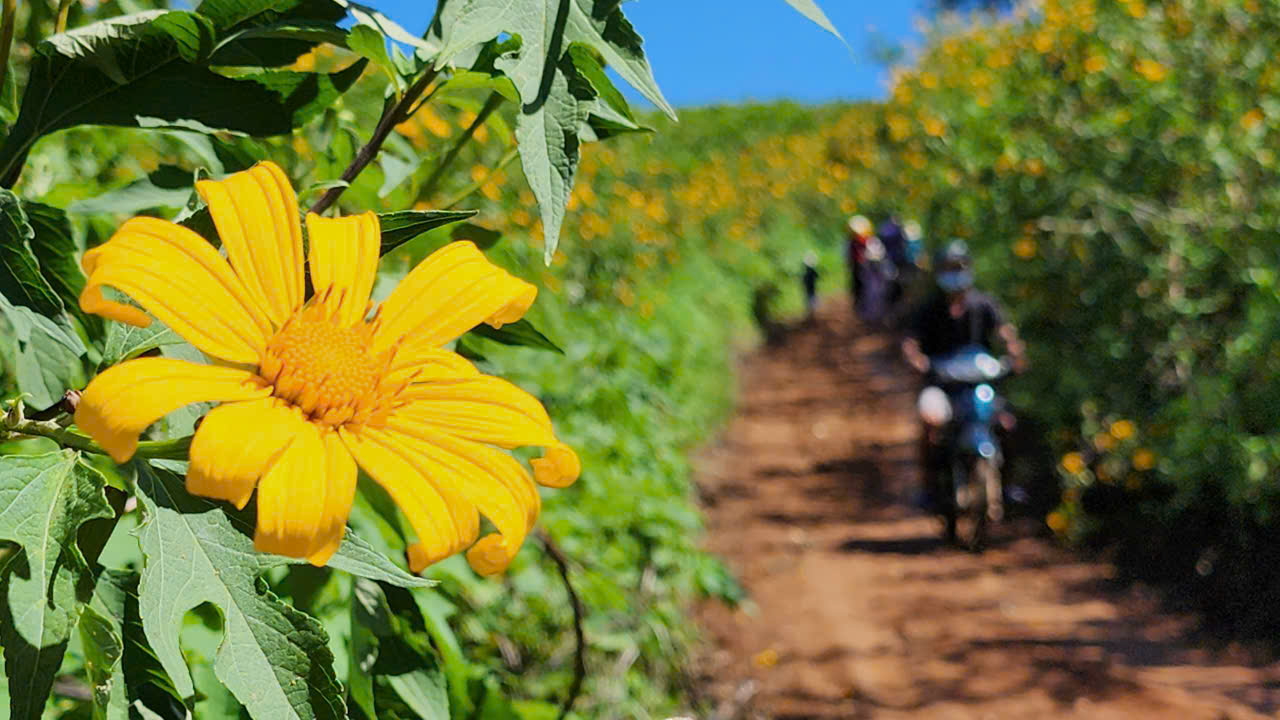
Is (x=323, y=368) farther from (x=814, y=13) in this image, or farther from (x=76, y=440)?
(x=814, y=13)

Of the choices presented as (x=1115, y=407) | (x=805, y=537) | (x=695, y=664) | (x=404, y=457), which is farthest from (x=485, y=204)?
(x=404, y=457)

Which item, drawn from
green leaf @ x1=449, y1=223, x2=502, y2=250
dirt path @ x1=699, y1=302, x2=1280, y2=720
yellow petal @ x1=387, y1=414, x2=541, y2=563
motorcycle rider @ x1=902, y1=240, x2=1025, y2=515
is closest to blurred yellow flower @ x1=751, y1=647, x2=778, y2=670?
dirt path @ x1=699, y1=302, x2=1280, y2=720

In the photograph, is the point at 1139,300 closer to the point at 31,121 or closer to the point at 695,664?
the point at 695,664

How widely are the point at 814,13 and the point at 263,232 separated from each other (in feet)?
1.22

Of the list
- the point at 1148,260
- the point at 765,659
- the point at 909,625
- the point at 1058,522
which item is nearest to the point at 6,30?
the point at 765,659

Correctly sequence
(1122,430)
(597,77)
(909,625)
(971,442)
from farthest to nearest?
(971,442), (1122,430), (909,625), (597,77)

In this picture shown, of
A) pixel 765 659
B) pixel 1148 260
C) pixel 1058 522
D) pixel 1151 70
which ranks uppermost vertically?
pixel 1151 70

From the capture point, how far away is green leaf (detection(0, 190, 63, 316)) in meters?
0.74

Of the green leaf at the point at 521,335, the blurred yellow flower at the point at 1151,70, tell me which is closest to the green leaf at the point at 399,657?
the green leaf at the point at 521,335

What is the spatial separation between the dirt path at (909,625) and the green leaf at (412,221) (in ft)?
10.3

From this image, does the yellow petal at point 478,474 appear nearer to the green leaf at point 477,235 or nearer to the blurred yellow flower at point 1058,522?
the green leaf at point 477,235

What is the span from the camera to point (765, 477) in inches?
311

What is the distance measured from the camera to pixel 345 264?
0.71m

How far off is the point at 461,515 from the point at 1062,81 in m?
7.78
